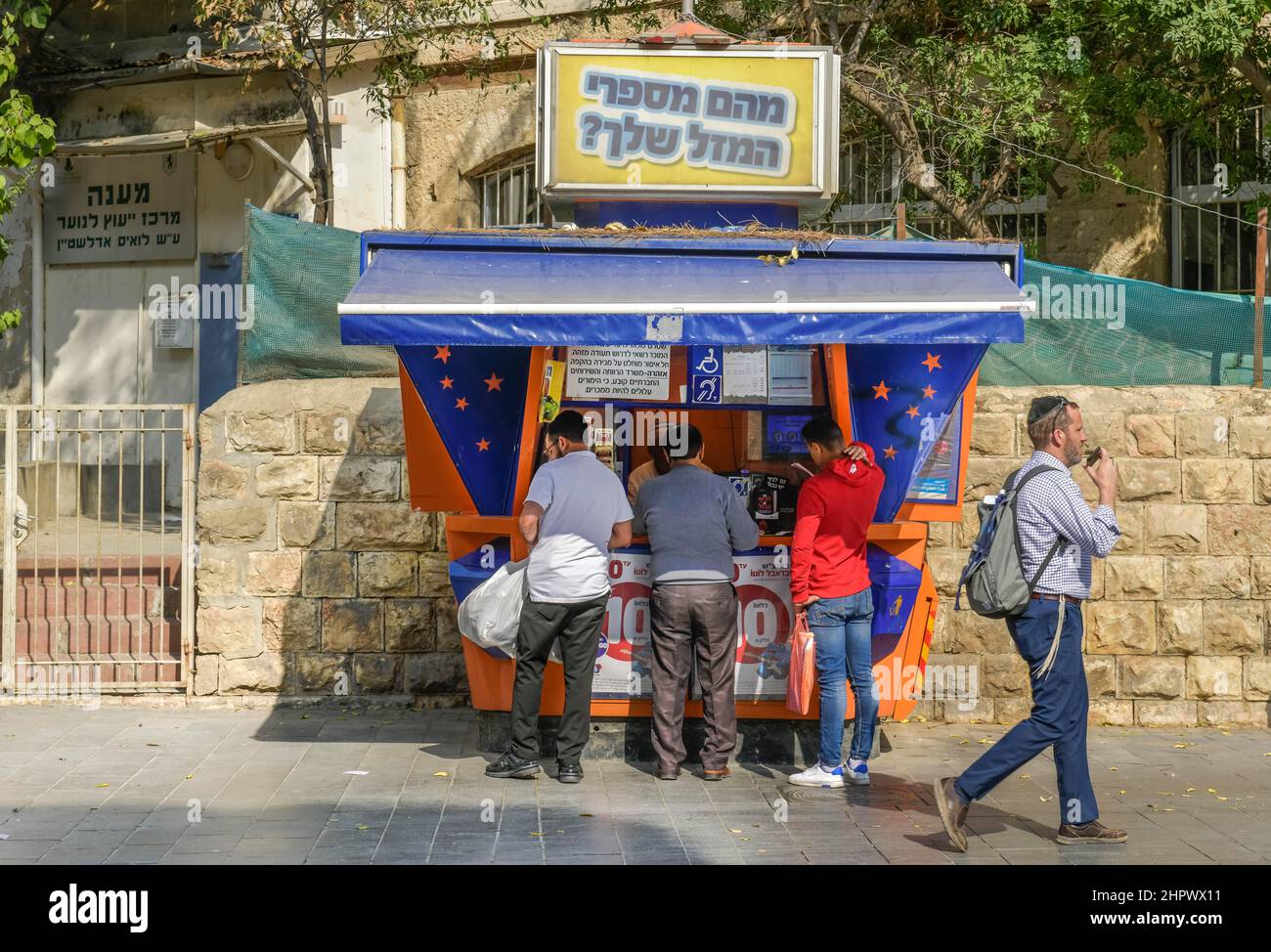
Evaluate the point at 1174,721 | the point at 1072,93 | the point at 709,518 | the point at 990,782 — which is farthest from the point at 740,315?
the point at 1072,93

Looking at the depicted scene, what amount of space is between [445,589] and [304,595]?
0.86 metres

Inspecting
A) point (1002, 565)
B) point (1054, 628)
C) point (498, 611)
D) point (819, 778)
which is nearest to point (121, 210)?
point (498, 611)

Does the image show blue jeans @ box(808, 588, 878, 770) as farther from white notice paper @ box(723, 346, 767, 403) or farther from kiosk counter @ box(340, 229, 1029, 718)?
white notice paper @ box(723, 346, 767, 403)

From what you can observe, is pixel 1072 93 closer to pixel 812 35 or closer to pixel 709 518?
pixel 812 35

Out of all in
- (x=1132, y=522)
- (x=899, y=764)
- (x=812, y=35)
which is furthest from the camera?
(x=812, y=35)

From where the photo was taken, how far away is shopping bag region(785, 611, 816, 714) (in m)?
6.79

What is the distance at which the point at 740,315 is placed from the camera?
6.27m

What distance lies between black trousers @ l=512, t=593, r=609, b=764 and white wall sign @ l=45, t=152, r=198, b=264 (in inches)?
381

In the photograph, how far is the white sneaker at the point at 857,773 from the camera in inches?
273

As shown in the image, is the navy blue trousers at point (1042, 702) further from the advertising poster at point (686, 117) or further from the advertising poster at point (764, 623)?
the advertising poster at point (686, 117)

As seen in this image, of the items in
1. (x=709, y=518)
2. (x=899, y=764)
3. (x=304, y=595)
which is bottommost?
(x=899, y=764)

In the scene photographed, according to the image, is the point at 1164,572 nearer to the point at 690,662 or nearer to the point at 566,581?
the point at 690,662

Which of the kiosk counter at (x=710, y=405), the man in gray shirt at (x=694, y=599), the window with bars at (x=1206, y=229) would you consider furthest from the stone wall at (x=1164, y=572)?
the window with bars at (x=1206, y=229)

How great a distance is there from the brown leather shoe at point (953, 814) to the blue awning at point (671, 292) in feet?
6.42
